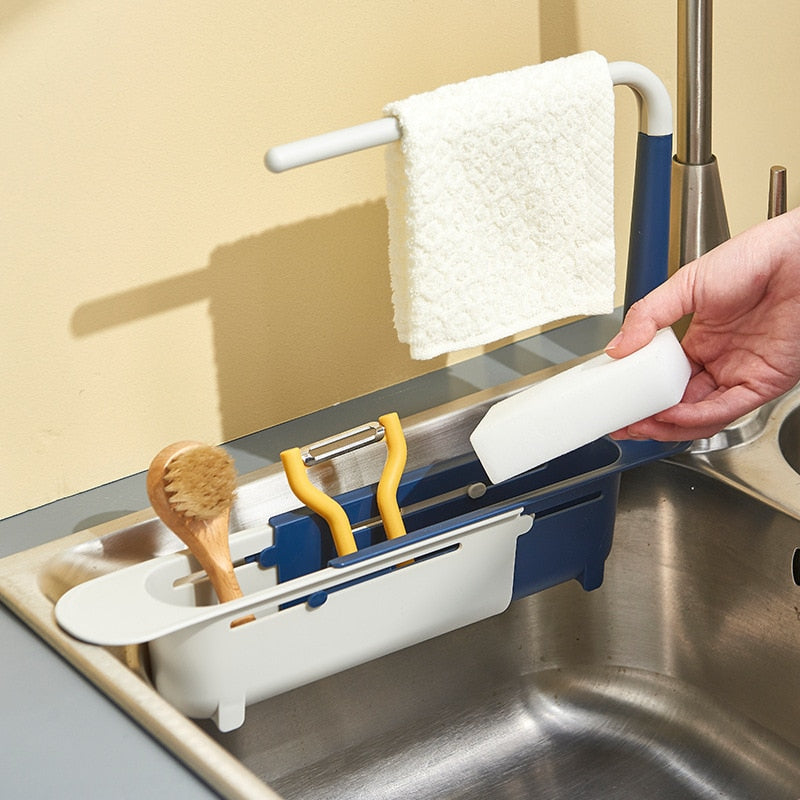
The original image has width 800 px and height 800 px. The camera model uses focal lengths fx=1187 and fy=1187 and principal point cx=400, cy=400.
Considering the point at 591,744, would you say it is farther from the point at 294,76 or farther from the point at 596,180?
the point at 294,76

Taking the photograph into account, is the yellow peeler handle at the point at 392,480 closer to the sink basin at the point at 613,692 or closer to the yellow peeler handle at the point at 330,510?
the yellow peeler handle at the point at 330,510

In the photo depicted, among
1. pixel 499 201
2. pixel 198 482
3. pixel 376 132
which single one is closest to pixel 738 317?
pixel 499 201

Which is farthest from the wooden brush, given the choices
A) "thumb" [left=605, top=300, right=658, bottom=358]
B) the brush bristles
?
"thumb" [left=605, top=300, right=658, bottom=358]

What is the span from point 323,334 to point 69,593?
335 millimetres

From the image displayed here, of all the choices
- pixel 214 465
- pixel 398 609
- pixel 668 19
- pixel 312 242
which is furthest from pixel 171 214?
pixel 668 19

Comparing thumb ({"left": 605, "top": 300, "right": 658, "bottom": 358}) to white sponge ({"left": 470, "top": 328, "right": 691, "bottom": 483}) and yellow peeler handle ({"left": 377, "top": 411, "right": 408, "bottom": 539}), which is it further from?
yellow peeler handle ({"left": 377, "top": 411, "right": 408, "bottom": 539})

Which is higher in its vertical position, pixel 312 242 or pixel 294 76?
pixel 294 76

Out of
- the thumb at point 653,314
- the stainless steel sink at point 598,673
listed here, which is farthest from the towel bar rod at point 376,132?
the stainless steel sink at point 598,673

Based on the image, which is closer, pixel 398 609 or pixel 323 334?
pixel 398 609

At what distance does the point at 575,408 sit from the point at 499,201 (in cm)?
17

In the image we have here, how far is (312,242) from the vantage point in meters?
0.94

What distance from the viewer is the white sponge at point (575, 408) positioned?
0.71 m

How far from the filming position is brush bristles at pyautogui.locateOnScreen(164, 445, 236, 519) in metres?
0.72

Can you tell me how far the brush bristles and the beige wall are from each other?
0.18m
